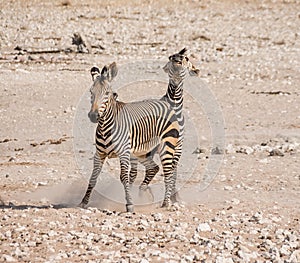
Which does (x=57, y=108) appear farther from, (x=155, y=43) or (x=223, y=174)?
(x=155, y=43)

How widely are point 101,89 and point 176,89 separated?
52.4 inches

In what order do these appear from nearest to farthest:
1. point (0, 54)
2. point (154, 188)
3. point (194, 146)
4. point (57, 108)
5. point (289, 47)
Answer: point (154, 188) → point (194, 146) → point (57, 108) → point (0, 54) → point (289, 47)

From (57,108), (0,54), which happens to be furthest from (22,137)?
(0,54)

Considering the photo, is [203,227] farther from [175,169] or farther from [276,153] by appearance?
[276,153]

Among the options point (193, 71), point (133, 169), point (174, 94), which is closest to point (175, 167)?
point (133, 169)

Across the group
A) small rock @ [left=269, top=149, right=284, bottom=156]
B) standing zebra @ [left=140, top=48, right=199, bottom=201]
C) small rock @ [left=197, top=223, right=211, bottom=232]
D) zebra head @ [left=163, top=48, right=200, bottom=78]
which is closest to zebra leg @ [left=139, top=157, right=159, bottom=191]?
standing zebra @ [left=140, top=48, right=199, bottom=201]

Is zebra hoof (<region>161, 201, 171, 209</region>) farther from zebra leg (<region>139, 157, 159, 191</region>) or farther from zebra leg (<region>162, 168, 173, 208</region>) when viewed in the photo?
zebra leg (<region>139, 157, 159, 191</region>)

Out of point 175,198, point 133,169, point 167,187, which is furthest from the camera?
point 175,198

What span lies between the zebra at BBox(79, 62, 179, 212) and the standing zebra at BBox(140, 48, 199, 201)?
0.09 m

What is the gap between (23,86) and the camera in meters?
15.2

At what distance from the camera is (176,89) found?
8688 millimetres

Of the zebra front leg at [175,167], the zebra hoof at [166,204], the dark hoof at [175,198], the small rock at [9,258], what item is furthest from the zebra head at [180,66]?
the small rock at [9,258]

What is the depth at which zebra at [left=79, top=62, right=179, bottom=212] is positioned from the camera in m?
7.59

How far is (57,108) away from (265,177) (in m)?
4.97
